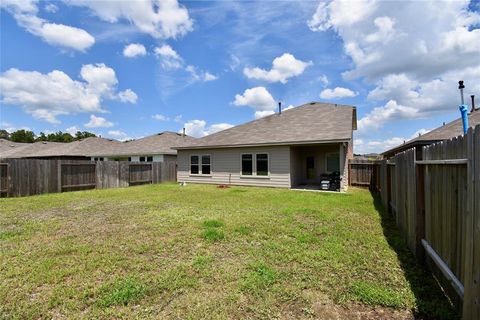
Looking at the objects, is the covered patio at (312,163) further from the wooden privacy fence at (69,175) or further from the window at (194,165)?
the wooden privacy fence at (69,175)

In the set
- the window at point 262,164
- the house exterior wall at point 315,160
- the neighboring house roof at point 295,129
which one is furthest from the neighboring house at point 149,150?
the house exterior wall at point 315,160

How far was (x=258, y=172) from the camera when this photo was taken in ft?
49.9

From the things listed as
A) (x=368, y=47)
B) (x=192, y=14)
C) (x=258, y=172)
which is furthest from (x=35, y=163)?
(x=368, y=47)

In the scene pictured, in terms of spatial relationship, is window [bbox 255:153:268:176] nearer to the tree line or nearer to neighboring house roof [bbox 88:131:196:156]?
neighboring house roof [bbox 88:131:196:156]

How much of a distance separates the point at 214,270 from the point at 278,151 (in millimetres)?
11317

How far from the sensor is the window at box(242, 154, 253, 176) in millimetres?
15513

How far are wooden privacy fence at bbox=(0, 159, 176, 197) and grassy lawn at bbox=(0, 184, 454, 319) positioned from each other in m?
7.16

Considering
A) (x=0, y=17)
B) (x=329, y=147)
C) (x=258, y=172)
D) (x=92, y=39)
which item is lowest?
(x=258, y=172)

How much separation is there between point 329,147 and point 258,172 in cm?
489

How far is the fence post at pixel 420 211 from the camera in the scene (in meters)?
3.79

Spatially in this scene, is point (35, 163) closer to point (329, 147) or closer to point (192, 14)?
point (192, 14)

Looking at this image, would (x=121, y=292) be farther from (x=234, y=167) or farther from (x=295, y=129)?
(x=295, y=129)

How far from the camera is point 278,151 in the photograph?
14469 mm

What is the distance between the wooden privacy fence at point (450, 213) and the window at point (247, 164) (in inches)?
446
